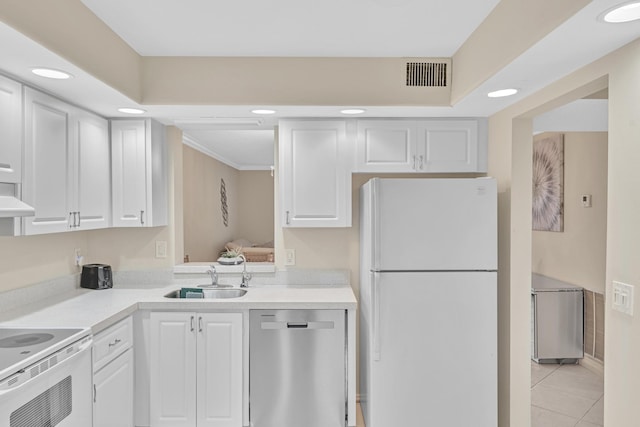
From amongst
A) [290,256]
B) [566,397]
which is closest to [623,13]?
[290,256]

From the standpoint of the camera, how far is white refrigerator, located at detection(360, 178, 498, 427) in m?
2.53

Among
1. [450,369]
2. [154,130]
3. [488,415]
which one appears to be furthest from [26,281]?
[488,415]

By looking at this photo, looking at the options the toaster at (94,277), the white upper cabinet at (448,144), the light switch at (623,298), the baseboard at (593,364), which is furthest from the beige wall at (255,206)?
the light switch at (623,298)

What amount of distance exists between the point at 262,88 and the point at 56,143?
1.23 metres

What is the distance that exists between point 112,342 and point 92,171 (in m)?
1.12

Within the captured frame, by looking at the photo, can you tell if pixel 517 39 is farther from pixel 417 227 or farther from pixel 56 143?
pixel 56 143

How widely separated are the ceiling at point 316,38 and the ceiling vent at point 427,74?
0.22ft

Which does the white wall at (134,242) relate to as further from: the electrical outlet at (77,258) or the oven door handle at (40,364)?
the oven door handle at (40,364)

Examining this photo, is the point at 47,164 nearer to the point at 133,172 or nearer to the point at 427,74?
the point at 133,172

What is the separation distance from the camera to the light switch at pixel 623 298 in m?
1.63

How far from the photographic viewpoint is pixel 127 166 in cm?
299

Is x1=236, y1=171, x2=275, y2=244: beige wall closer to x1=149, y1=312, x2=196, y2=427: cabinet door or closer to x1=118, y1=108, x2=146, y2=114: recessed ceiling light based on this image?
x1=118, y1=108, x2=146, y2=114: recessed ceiling light

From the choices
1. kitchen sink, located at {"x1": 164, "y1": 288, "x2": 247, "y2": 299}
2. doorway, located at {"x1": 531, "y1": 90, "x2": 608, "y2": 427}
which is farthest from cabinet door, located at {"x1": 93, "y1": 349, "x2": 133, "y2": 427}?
doorway, located at {"x1": 531, "y1": 90, "x2": 608, "y2": 427}

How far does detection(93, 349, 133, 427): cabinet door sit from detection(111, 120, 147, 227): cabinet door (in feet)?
3.33
